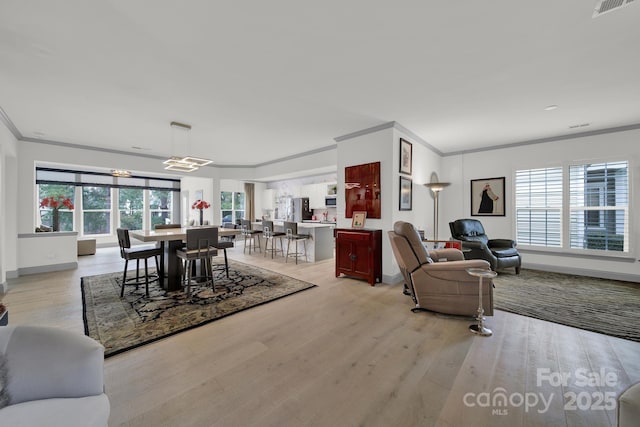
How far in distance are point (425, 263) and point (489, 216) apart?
3.82 m

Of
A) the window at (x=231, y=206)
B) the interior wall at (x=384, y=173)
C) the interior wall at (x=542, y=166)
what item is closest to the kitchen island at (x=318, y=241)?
the interior wall at (x=384, y=173)

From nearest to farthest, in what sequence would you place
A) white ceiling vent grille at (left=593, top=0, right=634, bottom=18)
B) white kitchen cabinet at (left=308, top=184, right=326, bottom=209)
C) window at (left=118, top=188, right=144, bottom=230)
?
white ceiling vent grille at (left=593, top=0, right=634, bottom=18) → white kitchen cabinet at (left=308, top=184, right=326, bottom=209) → window at (left=118, top=188, right=144, bottom=230)

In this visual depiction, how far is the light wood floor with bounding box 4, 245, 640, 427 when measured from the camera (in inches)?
59.1

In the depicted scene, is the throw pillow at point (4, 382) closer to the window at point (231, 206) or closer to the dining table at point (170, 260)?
the dining table at point (170, 260)

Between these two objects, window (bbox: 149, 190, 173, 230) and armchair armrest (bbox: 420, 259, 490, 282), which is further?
window (bbox: 149, 190, 173, 230)

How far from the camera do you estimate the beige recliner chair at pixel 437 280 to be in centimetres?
270

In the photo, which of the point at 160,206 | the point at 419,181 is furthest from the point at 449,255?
the point at 160,206

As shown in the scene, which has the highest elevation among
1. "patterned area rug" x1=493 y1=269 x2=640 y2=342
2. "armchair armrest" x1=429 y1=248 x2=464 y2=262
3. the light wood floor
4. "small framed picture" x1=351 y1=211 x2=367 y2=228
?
"small framed picture" x1=351 y1=211 x2=367 y2=228

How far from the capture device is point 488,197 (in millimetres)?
5656

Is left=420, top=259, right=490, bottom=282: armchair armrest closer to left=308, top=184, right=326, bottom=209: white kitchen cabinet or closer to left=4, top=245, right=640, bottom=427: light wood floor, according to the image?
left=4, top=245, right=640, bottom=427: light wood floor

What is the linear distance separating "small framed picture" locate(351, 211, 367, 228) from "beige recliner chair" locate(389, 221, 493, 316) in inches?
53.1

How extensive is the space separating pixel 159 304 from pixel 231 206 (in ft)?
22.4

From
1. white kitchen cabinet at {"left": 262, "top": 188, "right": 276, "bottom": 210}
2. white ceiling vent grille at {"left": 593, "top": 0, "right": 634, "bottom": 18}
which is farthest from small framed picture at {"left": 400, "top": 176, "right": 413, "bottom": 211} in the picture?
white kitchen cabinet at {"left": 262, "top": 188, "right": 276, "bottom": 210}

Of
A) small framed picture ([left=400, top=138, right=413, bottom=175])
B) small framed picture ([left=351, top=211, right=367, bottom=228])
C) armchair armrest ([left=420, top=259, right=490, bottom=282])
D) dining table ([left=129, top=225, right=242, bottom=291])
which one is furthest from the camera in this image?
small framed picture ([left=351, top=211, right=367, bottom=228])
